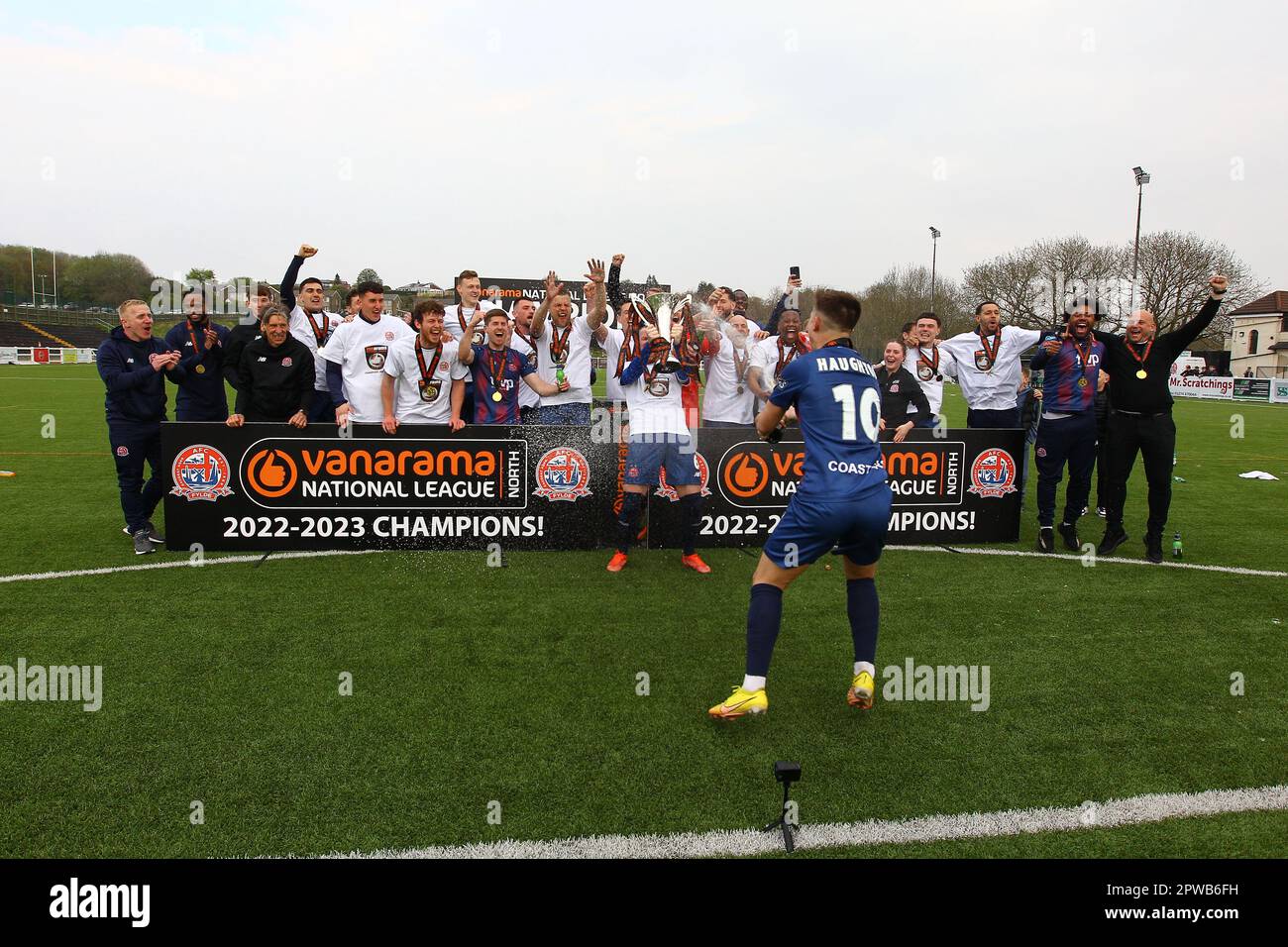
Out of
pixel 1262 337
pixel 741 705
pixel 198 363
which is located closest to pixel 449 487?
pixel 198 363

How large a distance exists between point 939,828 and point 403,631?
3.57m

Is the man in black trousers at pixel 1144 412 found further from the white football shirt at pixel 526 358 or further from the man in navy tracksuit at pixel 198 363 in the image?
the man in navy tracksuit at pixel 198 363

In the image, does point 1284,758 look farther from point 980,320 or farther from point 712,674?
point 980,320

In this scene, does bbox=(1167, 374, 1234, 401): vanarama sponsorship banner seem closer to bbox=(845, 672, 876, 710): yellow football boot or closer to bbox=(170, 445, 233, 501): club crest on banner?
bbox=(845, 672, 876, 710): yellow football boot

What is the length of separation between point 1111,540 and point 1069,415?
50.8 inches

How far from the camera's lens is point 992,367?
366 inches

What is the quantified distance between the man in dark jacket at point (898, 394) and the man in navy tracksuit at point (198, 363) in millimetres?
6760

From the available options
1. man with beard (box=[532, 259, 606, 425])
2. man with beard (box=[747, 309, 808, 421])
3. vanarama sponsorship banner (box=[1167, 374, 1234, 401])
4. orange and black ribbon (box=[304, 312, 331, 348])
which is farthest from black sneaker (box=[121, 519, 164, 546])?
vanarama sponsorship banner (box=[1167, 374, 1234, 401])

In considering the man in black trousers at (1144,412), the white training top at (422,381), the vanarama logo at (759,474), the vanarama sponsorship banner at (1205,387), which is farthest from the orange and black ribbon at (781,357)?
the vanarama sponsorship banner at (1205,387)

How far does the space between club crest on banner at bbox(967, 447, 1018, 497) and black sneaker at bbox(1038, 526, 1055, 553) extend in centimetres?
54

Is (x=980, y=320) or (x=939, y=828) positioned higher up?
(x=980, y=320)
